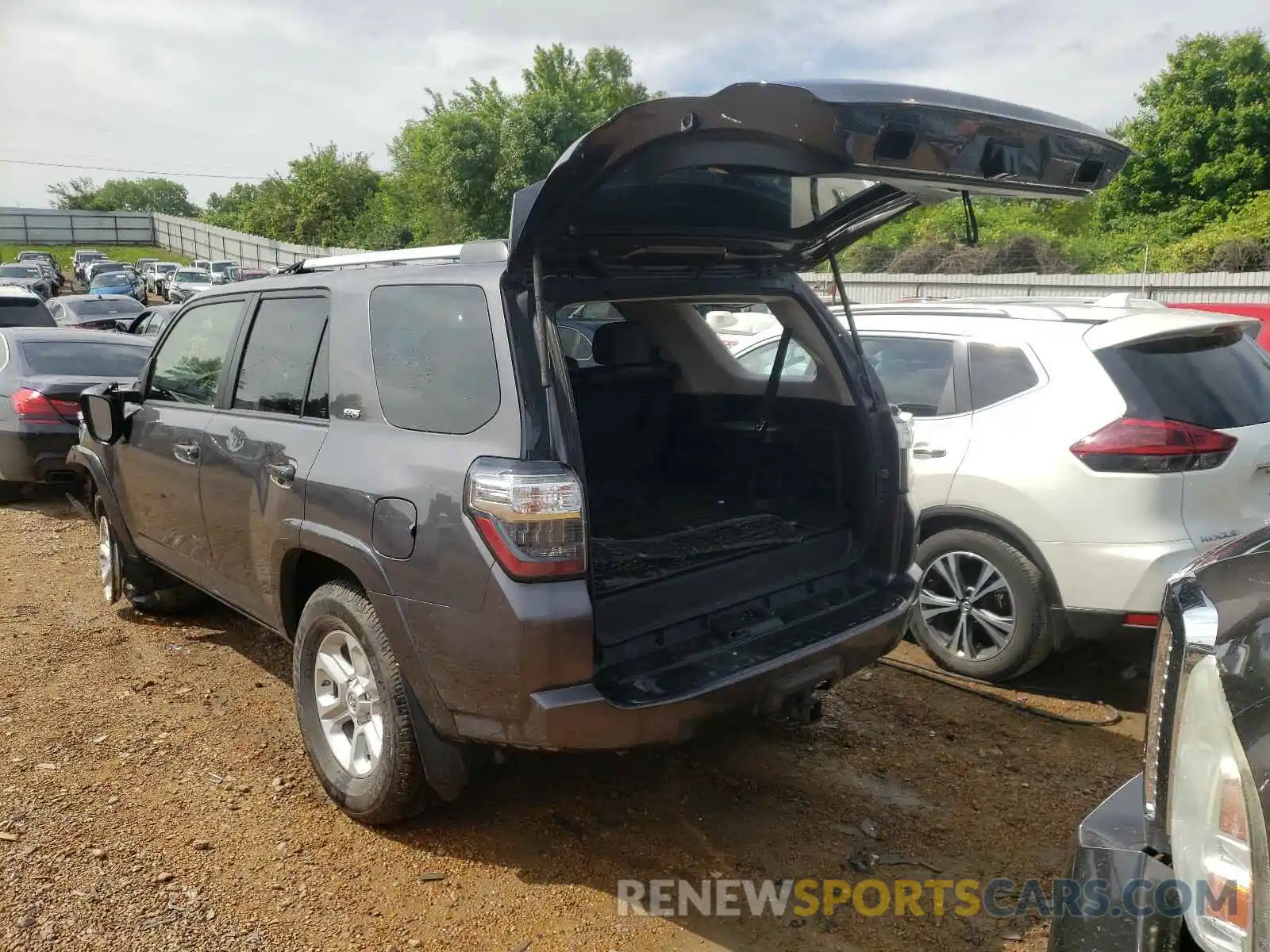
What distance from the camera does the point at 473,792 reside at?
3.57m

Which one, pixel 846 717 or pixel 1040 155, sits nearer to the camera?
pixel 1040 155

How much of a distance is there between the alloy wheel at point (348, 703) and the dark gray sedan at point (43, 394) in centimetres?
468

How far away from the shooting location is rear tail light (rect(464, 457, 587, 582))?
104 inches

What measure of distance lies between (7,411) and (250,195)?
271ft

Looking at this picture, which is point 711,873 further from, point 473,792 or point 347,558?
point 347,558

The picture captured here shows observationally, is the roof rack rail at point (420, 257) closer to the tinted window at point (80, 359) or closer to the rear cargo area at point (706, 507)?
the rear cargo area at point (706, 507)

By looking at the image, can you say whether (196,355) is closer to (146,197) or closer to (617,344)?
(617,344)

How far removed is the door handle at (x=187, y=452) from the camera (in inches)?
163

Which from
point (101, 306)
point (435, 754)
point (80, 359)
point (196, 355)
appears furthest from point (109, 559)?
point (101, 306)

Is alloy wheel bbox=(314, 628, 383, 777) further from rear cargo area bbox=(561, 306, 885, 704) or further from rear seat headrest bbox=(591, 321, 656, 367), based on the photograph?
rear seat headrest bbox=(591, 321, 656, 367)

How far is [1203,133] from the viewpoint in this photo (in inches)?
1042

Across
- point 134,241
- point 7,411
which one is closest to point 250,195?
point 134,241

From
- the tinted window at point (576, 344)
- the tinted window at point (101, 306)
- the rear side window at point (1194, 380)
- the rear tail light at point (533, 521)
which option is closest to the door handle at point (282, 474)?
the rear tail light at point (533, 521)

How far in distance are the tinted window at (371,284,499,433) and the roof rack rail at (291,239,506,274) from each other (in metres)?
0.12
